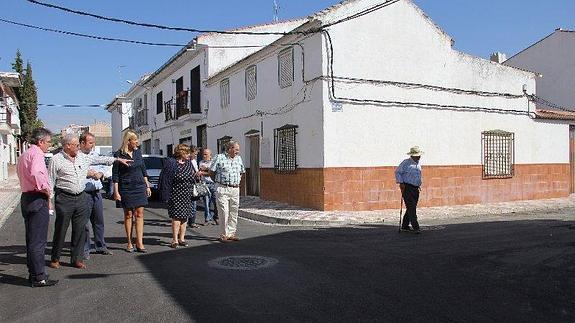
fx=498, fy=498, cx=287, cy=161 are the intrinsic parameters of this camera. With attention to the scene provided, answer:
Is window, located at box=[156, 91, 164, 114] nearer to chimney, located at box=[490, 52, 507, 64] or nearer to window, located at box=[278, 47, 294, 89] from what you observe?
window, located at box=[278, 47, 294, 89]

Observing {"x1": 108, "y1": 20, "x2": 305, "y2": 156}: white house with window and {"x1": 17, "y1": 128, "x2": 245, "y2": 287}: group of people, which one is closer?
{"x1": 17, "y1": 128, "x2": 245, "y2": 287}: group of people

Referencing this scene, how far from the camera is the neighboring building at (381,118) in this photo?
12539 millimetres

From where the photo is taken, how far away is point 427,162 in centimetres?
1380

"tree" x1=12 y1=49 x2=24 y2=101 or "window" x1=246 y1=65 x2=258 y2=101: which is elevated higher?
"tree" x1=12 y1=49 x2=24 y2=101

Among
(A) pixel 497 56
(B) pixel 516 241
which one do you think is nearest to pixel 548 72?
(A) pixel 497 56

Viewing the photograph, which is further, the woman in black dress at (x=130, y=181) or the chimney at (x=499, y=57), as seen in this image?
the chimney at (x=499, y=57)

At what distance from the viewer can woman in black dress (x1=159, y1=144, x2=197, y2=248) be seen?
7656mm

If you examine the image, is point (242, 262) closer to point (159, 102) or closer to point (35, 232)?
point (35, 232)

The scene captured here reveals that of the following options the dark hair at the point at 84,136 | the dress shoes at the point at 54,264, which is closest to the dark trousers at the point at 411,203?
the dark hair at the point at 84,136

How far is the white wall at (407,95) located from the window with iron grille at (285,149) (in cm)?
181

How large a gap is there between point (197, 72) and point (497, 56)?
15.3 meters

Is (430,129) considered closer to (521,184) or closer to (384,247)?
(521,184)

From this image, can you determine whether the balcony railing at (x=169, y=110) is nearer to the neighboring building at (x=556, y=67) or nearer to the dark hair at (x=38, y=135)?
the neighboring building at (x=556, y=67)

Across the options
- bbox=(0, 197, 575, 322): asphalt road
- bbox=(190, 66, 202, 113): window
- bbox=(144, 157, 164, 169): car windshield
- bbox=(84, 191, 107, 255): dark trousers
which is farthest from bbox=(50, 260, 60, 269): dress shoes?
bbox=(190, 66, 202, 113): window
